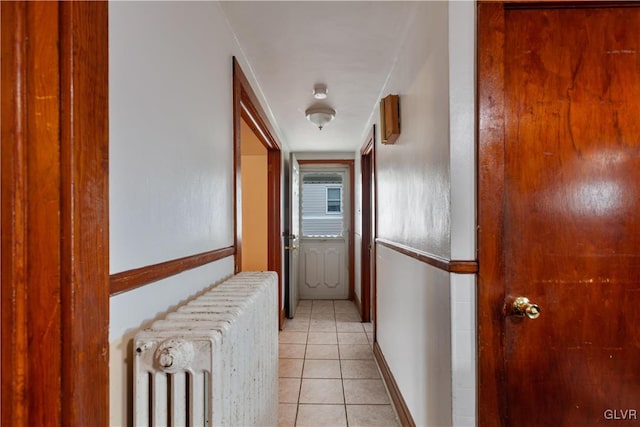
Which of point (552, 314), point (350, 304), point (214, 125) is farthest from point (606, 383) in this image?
point (350, 304)

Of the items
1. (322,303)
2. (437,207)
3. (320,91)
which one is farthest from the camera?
(322,303)

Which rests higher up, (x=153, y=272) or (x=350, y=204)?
(x=350, y=204)

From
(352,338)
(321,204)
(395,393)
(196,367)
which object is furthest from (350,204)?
(196,367)

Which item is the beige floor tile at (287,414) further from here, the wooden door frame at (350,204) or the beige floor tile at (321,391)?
the wooden door frame at (350,204)

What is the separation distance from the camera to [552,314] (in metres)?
1.11

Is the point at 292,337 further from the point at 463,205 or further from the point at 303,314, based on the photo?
the point at 463,205

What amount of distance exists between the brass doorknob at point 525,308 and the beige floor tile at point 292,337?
232 cm

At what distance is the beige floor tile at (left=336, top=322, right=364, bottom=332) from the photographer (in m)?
3.42

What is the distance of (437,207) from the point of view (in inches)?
49.0

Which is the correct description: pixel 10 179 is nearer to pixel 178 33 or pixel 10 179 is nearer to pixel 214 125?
pixel 178 33

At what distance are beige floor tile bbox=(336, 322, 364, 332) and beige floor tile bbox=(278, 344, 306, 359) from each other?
24.9 inches

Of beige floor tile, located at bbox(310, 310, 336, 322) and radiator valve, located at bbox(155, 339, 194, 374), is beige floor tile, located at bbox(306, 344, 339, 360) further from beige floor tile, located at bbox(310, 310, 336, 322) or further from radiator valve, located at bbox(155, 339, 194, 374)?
radiator valve, located at bbox(155, 339, 194, 374)

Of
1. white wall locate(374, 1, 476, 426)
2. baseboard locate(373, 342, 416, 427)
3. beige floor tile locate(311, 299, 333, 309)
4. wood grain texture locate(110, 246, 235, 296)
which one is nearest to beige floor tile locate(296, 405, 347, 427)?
baseboard locate(373, 342, 416, 427)

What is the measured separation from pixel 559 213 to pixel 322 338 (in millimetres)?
2535
